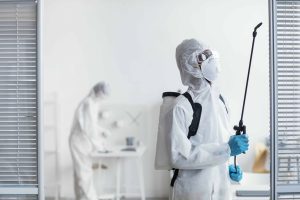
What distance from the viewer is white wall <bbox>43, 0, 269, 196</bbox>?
17.4 ft

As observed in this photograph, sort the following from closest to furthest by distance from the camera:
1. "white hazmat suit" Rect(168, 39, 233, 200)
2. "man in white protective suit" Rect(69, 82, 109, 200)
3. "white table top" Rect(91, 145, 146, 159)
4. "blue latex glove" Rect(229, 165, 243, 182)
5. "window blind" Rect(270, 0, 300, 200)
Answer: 1. "window blind" Rect(270, 0, 300, 200)
2. "white hazmat suit" Rect(168, 39, 233, 200)
3. "blue latex glove" Rect(229, 165, 243, 182)
4. "white table top" Rect(91, 145, 146, 159)
5. "man in white protective suit" Rect(69, 82, 109, 200)

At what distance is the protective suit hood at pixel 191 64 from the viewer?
2.21m

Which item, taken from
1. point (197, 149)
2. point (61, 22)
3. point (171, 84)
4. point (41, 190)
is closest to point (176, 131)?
point (197, 149)

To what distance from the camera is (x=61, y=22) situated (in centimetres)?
537

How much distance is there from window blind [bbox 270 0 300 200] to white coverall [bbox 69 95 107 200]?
309cm

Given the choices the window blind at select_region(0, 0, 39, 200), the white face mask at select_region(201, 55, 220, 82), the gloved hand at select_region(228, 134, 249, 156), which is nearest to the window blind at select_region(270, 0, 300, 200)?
the gloved hand at select_region(228, 134, 249, 156)

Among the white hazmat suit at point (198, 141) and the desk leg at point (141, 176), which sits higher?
the white hazmat suit at point (198, 141)

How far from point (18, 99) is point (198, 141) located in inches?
34.3

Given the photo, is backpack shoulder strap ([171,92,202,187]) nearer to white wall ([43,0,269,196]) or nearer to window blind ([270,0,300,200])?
window blind ([270,0,300,200])

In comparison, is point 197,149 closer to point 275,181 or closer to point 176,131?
point 176,131

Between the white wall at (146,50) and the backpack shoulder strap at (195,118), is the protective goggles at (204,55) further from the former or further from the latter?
the white wall at (146,50)

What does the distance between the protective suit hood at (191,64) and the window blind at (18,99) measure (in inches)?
28.9

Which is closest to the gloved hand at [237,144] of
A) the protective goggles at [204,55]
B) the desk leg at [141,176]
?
the protective goggles at [204,55]

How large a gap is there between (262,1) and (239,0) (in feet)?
0.93
